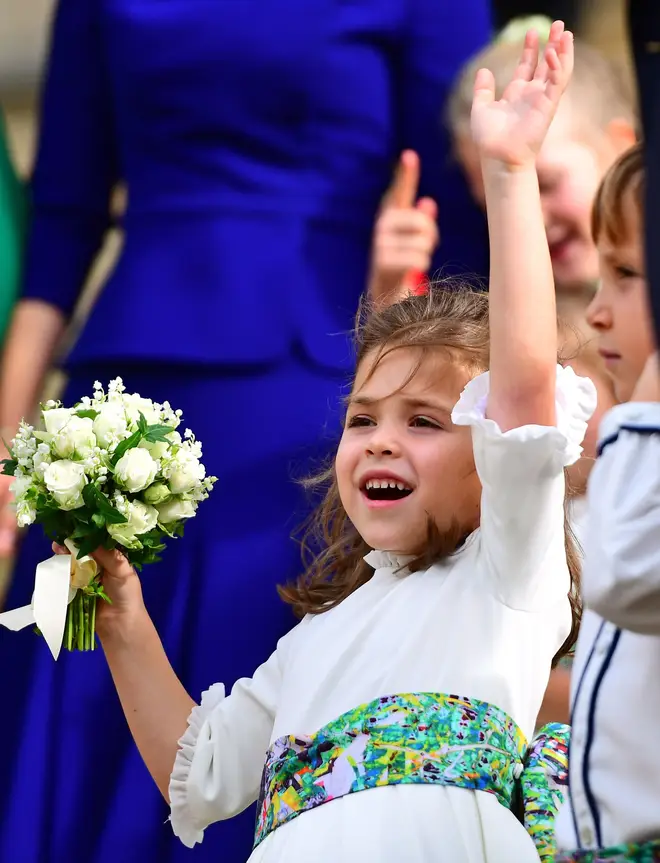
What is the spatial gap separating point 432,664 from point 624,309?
56 cm

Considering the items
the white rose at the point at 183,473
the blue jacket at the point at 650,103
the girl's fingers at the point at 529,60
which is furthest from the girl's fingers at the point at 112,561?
the blue jacket at the point at 650,103

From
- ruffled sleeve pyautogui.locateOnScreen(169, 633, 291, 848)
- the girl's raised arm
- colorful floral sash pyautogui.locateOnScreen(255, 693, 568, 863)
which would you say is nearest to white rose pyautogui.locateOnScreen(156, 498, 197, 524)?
ruffled sleeve pyautogui.locateOnScreen(169, 633, 291, 848)

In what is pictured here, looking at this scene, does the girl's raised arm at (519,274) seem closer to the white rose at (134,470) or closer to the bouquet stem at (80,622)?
the white rose at (134,470)

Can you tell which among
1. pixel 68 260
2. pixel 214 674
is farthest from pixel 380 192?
pixel 214 674

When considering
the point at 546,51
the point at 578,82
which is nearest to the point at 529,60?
the point at 546,51

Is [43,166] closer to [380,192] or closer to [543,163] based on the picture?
[380,192]

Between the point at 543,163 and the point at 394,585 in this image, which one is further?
the point at 543,163

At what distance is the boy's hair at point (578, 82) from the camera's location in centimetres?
223

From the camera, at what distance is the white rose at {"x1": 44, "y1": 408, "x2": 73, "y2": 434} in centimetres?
169

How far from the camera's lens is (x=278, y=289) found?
2.19m

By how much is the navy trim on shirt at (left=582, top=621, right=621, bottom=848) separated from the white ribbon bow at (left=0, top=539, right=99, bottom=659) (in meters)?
0.64

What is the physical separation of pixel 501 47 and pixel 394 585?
3.37ft

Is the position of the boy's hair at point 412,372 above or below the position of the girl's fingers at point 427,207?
below

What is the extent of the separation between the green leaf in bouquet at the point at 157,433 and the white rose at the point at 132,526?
0.07 metres
